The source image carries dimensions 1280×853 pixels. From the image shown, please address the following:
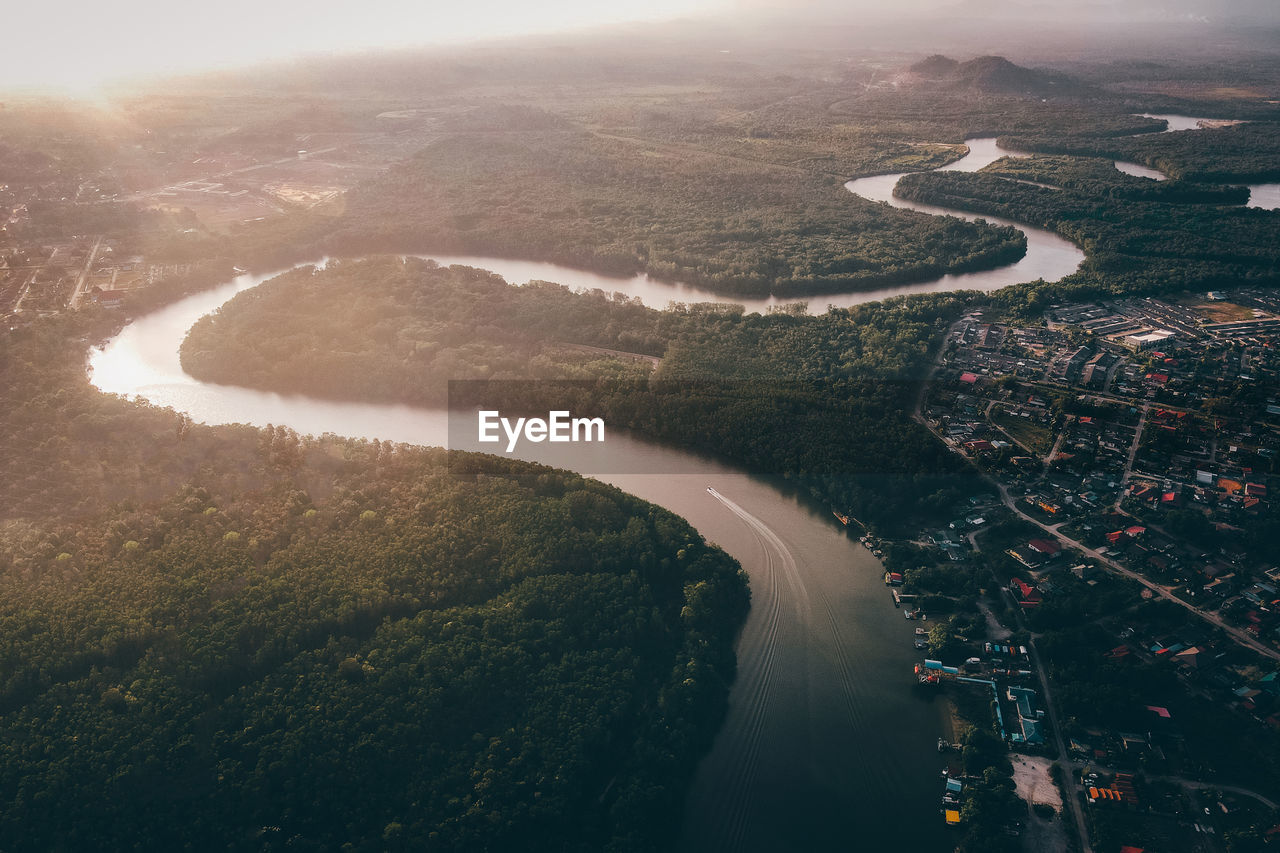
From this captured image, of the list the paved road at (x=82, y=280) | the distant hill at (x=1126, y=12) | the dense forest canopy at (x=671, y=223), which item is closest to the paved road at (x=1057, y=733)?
the dense forest canopy at (x=671, y=223)

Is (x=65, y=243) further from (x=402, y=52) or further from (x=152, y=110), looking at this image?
(x=402, y=52)

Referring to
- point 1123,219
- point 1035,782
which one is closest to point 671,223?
point 1123,219

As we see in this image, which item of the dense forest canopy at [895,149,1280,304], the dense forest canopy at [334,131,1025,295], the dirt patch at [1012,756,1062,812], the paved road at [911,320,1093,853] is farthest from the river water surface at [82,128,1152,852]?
the dense forest canopy at [895,149,1280,304]

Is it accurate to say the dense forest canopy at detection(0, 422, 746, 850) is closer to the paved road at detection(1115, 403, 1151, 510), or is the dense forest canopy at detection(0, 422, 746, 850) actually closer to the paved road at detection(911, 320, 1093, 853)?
the paved road at detection(911, 320, 1093, 853)

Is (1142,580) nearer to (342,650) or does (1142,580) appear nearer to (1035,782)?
(1035,782)

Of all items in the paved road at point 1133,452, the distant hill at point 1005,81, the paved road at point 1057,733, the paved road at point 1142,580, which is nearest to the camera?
the paved road at point 1057,733

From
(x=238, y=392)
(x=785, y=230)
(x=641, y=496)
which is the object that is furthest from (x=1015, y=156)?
(x=238, y=392)

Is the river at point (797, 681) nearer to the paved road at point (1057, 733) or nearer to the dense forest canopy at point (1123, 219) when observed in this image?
the paved road at point (1057, 733)
